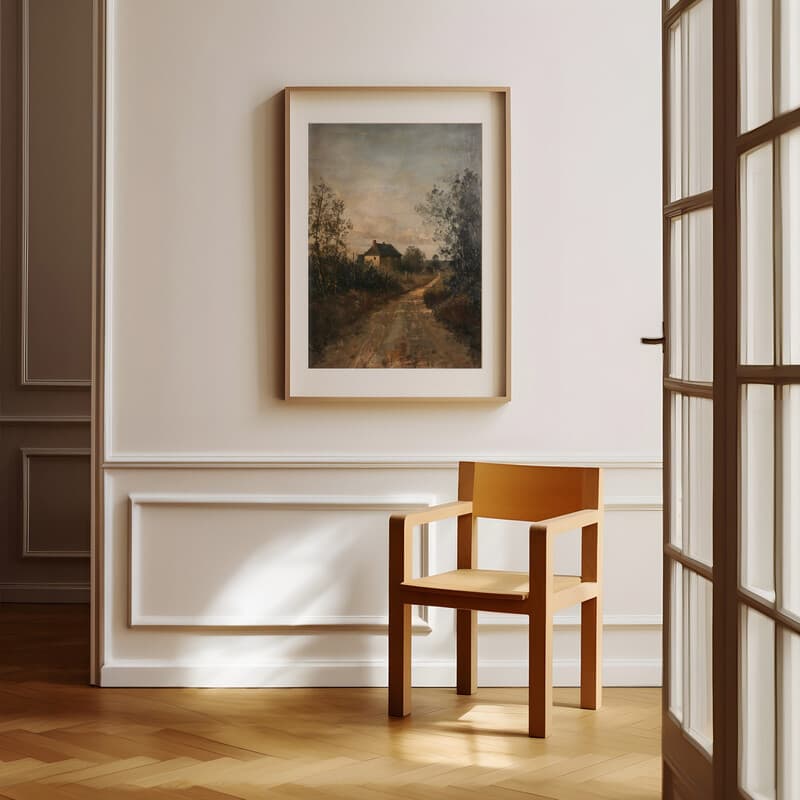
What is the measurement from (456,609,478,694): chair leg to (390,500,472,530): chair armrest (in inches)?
13.6

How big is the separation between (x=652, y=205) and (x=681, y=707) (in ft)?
6.23

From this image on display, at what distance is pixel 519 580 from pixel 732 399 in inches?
59.0

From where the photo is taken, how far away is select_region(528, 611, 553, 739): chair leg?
120 inches

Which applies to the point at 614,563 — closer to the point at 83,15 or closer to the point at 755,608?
the point at 755,608

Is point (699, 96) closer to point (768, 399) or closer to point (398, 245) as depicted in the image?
point (768, 399)

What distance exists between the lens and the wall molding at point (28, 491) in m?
5.13

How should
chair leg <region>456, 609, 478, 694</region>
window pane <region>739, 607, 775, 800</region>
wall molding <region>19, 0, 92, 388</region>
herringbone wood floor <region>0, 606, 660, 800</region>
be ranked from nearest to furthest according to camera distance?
window pane <region>739, 607, 775, 800</region> < herringbone wood floor <region>0, 606, 660, 800</region> < chair leg <region>456, 609, 478, 694</region> < wall molding <region>19, 0, 92, 388</region>

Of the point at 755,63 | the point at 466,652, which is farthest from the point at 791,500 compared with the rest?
the point at 466,652

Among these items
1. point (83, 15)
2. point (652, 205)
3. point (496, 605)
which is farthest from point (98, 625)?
point (83, 15)

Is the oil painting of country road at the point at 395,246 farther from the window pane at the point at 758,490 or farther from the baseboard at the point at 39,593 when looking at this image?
the baseboard at the point at 39,593

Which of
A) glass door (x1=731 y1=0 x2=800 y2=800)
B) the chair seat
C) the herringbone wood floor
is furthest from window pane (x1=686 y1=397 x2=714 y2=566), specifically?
the chair seat

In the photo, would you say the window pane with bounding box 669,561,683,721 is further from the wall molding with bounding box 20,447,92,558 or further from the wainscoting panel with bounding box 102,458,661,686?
the wall molding with bounding box 20,447,92,558

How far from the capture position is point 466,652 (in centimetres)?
353

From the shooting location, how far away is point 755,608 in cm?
182
